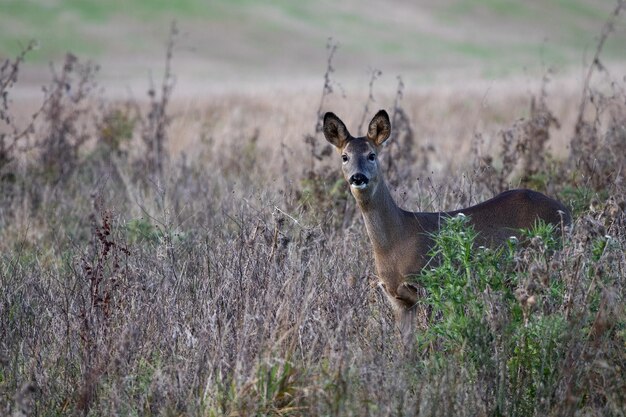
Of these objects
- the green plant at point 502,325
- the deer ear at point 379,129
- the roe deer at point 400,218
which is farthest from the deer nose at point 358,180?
the green plant at point 502,325

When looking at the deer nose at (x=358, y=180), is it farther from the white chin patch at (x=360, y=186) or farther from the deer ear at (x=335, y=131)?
the deer ear at (x=335, y=131)

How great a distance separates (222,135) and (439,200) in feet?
27.5

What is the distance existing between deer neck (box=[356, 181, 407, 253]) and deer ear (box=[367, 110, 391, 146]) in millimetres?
398

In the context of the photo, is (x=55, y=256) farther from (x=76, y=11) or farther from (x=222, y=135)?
(x=76, y=11)

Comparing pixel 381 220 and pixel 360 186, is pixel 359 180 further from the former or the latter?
pixel 381 220

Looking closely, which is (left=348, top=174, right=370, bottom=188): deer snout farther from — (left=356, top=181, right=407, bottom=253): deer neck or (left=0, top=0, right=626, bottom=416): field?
(left=0, top=0, right=626, bottom=416): field

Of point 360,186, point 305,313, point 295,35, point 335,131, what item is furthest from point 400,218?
point 295,35

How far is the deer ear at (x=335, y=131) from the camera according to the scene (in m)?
6.94

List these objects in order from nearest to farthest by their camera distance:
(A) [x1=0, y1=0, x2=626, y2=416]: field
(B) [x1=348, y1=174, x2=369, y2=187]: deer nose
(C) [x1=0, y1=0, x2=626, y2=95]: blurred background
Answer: (A) [x1=0, y1=0, x2=626, y2=416]: field → (B) [x1=348, y1=174, x2=369, y2=187]: deer nose → (C) [x1=0, y1=0, x2=626, y2=95]: blurred background

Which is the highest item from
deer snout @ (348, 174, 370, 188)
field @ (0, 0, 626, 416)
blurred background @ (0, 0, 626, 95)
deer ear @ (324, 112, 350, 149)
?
blurred background @ (0, 0, 626, 95)

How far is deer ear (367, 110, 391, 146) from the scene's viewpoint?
6.87 m

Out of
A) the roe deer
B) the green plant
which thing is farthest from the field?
the roe deer

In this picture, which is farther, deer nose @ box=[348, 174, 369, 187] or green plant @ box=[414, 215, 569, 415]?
deer nose @ box=[348, 174, 369, 187]

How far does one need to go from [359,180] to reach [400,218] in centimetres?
42
